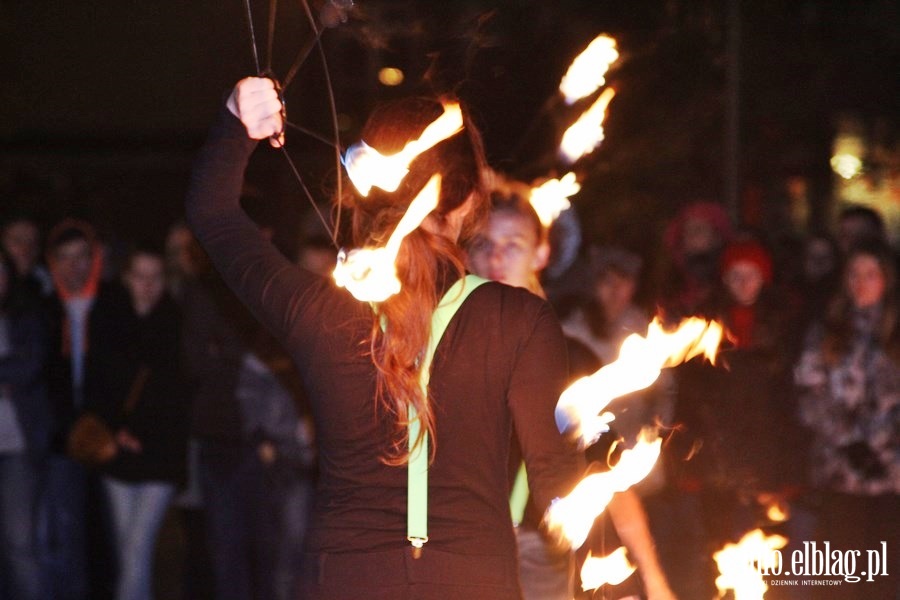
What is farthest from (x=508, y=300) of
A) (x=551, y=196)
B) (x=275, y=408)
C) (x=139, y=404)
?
(x=139, y=404)

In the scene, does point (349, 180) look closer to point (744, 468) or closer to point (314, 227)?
point (744, 468)

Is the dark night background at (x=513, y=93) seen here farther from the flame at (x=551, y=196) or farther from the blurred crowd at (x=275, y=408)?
the flame at (x=551, y=196)

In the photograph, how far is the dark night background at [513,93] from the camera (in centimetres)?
1045

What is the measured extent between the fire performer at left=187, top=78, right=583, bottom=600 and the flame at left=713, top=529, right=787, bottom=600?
142 cm

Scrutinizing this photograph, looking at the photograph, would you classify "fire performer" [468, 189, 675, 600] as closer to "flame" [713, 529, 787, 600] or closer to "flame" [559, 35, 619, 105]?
"flame" [713, 529, 787, 600]

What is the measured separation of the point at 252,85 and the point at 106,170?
1374 centimetres

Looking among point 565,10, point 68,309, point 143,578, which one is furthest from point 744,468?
point 565,10

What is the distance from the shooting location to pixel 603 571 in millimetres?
3006

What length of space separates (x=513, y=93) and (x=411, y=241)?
7446 millimetres

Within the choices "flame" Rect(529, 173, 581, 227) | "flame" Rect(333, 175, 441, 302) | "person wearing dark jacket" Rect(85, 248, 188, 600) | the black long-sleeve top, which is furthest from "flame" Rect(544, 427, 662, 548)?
"person wearing dark jacket" Rect(85, 248, 188, 600)

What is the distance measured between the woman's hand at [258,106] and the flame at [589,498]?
999 mm

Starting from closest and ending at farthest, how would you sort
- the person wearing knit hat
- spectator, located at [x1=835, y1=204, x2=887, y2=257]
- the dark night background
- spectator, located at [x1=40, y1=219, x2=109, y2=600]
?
the person wearing knit hat, spectator, located at [x1=40, y1=219, x2=109, y2=600], spectator, located at [x1=835, y1=204, x2=887, y2=257], the dark night background

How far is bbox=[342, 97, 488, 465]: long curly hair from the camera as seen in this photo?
2656 millimetres

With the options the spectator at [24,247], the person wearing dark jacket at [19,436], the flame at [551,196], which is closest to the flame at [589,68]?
the flame at [551,196]
